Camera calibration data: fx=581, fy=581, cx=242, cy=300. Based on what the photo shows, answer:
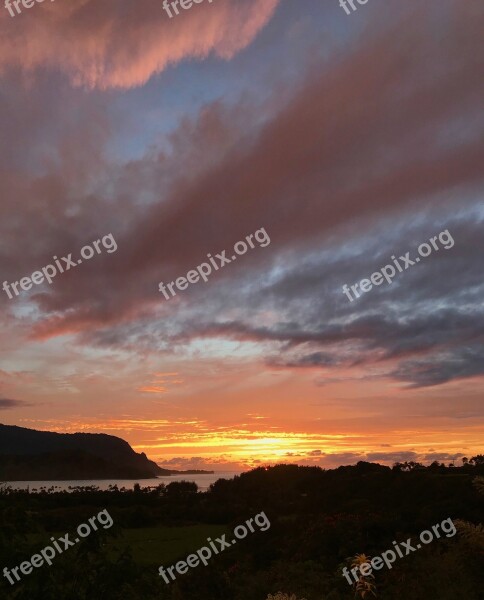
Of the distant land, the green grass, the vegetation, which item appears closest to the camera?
the vegetation

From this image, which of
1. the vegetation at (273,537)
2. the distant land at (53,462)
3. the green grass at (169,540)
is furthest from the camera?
the distant land at (53,462)

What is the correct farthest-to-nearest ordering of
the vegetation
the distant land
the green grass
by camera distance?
the distant land
the green grass
the vegetation

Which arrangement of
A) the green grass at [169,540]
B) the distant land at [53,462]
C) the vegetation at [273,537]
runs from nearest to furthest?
the vegetation at [273,537]
the green grass at [169,540]
the distant land at [53,462]

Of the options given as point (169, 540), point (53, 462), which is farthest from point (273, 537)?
point (53, 462)

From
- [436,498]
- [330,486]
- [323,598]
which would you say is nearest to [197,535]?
[330,486]

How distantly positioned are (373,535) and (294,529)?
1268 centimetres

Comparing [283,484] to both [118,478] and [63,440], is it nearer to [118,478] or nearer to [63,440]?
[118,478]

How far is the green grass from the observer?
A: 42.2m

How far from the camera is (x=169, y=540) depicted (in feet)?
171

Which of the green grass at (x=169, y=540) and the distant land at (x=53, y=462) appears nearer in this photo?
the green grass at (x=169, y=540)

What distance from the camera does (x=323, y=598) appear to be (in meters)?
17.0

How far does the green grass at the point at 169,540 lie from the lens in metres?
42.2

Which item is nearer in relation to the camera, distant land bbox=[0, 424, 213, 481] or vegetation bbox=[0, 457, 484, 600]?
vegetation bbox=[0, 457, 484, 600]

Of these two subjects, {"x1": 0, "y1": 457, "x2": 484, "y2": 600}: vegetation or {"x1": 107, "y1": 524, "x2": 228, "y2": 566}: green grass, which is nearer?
{"x1": 0, "y1": 457, "x2": 484, "y2": 600}: vegetation
